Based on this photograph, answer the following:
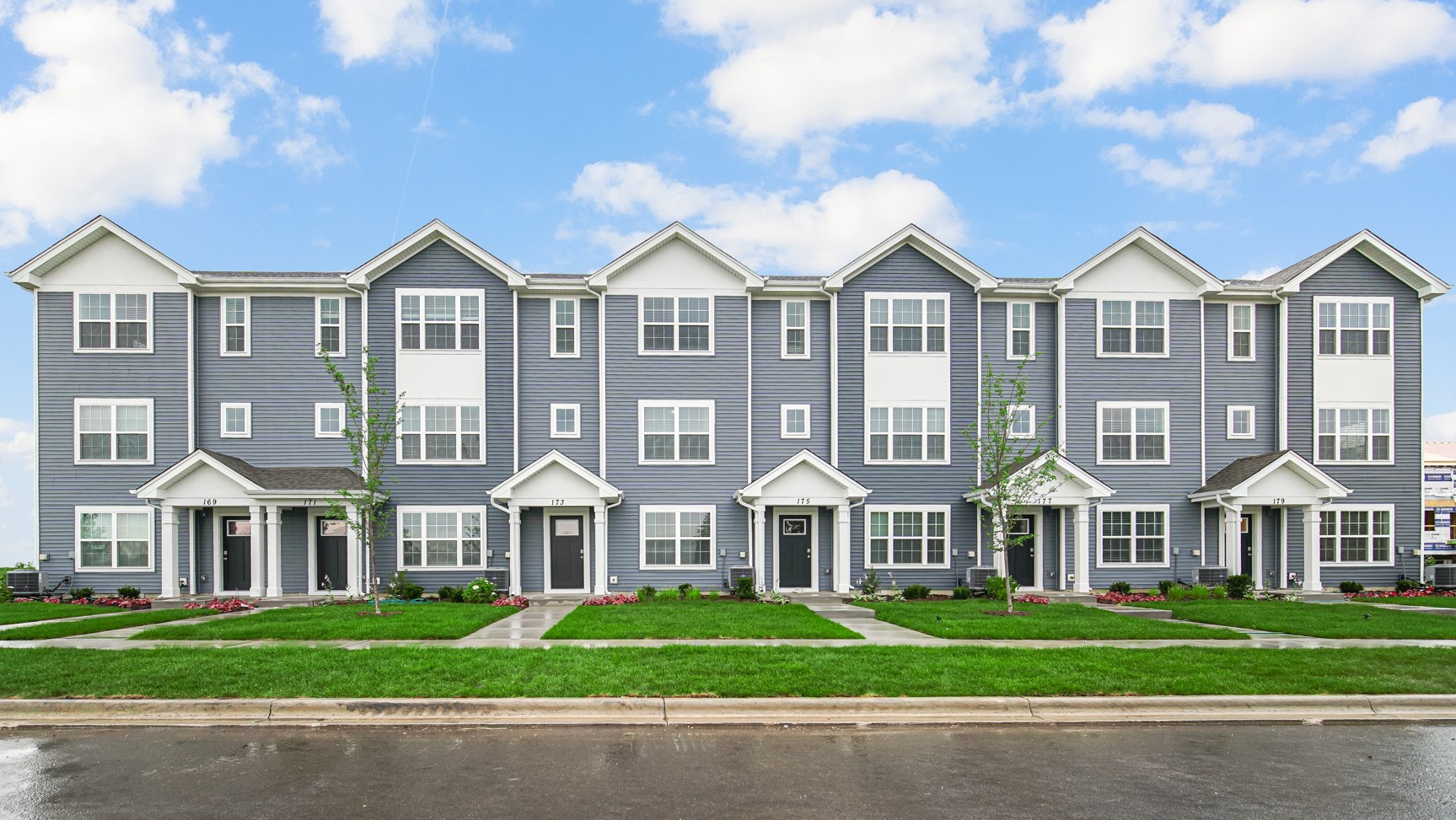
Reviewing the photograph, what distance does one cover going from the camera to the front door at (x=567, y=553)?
83.3ft

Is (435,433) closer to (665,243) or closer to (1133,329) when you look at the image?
(665,243)

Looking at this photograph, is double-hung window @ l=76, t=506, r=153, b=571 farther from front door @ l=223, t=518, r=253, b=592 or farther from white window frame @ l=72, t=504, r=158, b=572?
front door @ l=223, t=518, r=253, b=592

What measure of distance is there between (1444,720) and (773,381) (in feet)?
58.8

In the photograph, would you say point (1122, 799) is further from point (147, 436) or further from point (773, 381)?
point (147, 436)

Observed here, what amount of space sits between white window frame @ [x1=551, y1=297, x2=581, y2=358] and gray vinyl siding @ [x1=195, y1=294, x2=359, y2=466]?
5.55m

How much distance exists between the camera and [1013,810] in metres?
7.11

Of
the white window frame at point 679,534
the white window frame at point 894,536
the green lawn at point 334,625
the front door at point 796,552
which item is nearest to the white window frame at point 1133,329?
the white window frame at point 894,536

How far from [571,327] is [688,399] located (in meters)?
3.99

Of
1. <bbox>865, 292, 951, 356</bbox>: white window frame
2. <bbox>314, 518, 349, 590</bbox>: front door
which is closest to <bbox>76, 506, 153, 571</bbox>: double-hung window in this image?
<bbox>314, 518, 349, 590</bbox>: front door

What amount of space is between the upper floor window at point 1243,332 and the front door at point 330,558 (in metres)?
27.1

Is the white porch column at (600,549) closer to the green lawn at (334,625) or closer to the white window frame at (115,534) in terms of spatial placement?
the green lawn at (334,625)

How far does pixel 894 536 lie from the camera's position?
85.4 ft

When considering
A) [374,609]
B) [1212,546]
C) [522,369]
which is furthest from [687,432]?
[1212,546]

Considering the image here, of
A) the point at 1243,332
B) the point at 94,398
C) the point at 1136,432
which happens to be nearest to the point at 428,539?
the point at 94,398
